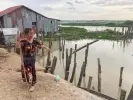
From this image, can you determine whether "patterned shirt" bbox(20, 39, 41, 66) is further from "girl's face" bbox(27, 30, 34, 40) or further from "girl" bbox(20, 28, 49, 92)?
"girl's face" bbox(27, 30, 34, 40)

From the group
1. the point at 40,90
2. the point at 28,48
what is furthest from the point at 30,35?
the point at 40,90

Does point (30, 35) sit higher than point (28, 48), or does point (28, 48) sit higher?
point (30, 35)

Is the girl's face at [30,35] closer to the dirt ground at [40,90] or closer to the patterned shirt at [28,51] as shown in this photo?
the patterned shirt at [28,51]

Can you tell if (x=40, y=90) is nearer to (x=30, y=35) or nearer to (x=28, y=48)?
(x=28, y=48)

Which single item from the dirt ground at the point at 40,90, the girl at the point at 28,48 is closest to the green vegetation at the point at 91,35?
the dirt ground at the point at 40,90

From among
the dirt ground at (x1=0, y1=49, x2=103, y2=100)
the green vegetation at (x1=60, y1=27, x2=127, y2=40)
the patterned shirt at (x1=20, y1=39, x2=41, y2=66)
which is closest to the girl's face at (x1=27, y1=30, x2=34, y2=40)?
the patterned shirt at (x1=20, y1=39, x2=41, y2=66)

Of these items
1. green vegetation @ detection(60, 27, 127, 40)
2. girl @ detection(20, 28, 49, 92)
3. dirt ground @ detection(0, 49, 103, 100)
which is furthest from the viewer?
green vegetation @ detection(60, 27, 127, 40)

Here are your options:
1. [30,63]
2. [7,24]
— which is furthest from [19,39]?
[7,24]

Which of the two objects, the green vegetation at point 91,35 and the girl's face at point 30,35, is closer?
the girl's face at point 30,35

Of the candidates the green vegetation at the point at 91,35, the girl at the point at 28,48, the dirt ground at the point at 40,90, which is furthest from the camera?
the green vegetation at the point at 91,35

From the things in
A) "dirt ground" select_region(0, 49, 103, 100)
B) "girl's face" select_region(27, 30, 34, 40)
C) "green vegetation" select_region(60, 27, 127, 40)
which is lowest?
"green vegetation" select_region(60, 27, 127, 40)

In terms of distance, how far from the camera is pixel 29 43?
662 cm

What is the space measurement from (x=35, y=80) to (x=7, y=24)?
20.4 meters

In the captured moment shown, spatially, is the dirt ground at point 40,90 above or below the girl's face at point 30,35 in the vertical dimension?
below
